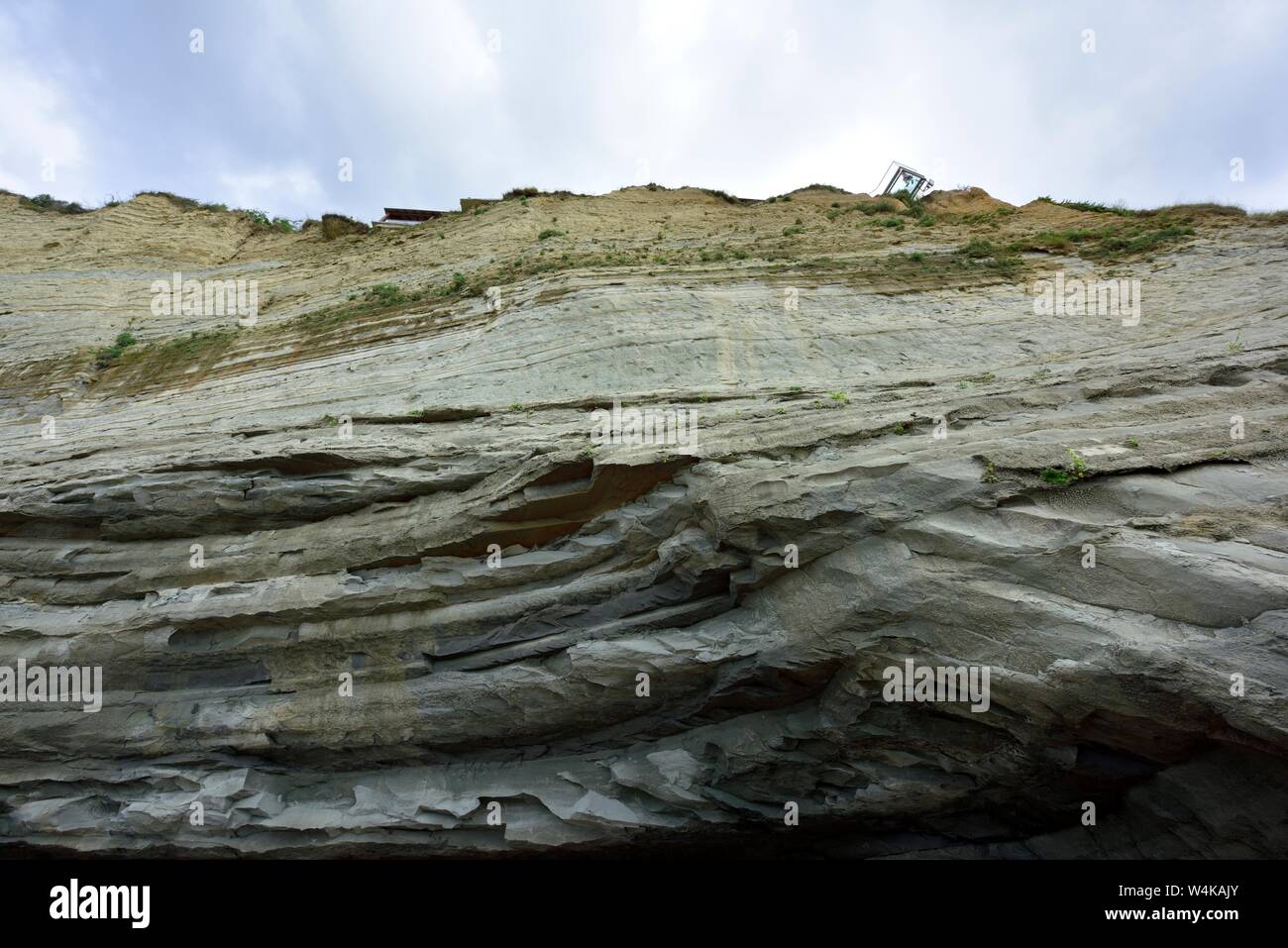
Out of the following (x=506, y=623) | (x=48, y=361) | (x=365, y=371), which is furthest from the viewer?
(x=48, y=361)

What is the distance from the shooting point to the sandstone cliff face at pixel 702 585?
5.00 meters

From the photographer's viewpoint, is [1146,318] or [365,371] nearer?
[1146,318]

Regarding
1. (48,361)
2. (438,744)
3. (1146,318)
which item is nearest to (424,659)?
(438,744)

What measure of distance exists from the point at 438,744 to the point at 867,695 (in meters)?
4.78

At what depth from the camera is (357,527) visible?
7.93 metres

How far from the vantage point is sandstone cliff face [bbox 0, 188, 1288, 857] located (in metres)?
5.00

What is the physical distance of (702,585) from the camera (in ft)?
22.4

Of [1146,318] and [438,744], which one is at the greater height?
[1146,318]

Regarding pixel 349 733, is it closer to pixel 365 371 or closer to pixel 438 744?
pixel 438 744

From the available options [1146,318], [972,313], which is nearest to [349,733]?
[972,313]
